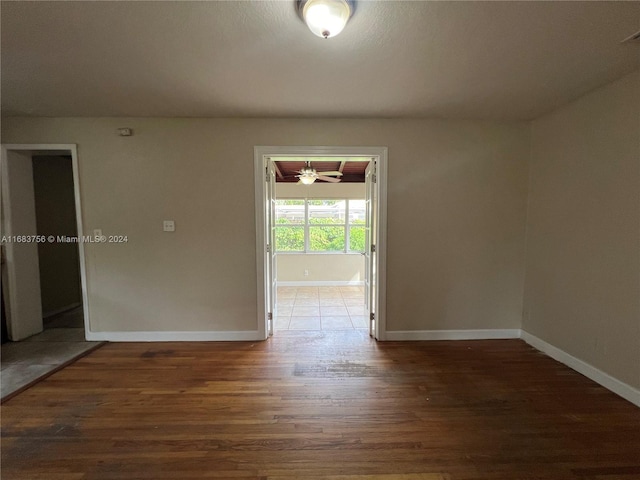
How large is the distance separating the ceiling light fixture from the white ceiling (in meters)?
0.07

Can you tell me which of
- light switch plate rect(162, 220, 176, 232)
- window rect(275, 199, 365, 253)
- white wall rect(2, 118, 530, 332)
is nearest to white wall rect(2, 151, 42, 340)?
white wall rect(2, 118, 530, 332)

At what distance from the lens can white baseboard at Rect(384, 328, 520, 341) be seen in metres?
2.75

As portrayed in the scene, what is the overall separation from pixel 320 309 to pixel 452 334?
1838 millimetres

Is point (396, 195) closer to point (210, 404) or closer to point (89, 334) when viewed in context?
point (210, 404)

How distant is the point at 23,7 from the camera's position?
1225 mm

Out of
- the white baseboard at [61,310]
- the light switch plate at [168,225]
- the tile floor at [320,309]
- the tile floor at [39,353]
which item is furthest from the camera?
the white baseboard at [61,310]

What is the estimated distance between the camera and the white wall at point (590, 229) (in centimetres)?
180

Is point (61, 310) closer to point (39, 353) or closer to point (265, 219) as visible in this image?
point (39, 353)

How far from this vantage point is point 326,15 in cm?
119

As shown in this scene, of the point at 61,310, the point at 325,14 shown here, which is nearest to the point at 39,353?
the point at 61,310

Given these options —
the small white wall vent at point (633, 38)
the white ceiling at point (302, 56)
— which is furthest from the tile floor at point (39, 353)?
the small white wall vent at point (633, 38)

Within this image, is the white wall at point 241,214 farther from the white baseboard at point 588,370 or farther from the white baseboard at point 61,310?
the white baseboard at point 61,310

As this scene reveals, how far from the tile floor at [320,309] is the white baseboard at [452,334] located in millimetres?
475

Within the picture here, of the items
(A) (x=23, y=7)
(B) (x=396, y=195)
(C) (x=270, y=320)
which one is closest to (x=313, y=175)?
(B) (x=396, y=195)
